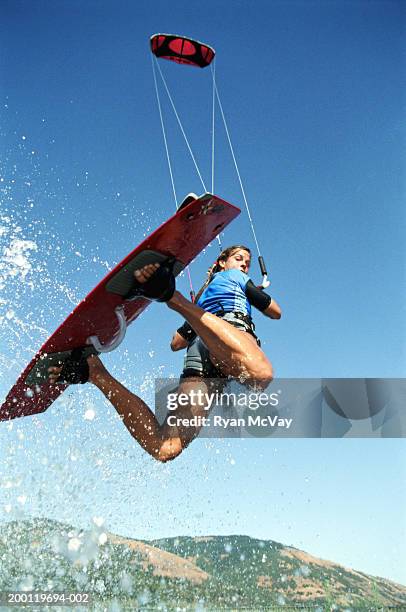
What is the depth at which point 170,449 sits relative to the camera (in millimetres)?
4043

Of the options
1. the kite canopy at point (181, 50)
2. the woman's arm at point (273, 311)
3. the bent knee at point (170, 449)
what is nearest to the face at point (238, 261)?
the woman's arm at point (273, 311)

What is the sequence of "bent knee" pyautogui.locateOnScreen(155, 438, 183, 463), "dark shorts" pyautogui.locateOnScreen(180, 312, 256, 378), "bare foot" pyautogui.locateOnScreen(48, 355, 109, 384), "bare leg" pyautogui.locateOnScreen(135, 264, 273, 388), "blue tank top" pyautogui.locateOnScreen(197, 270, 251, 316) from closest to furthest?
"bare leg" pyautogui.locateOnScreen(135, 264, 273, 388), "bent knee" pyautogui.locateOnScreen(155, 438, 183, 463), "dark shorts" pyautogui.locateOnScreen(180, 312, 256, 378), "blue tank top" pyautogui.locateOnScreen(197, 270, 251, 316), "bare foot" pyautogui.locateOnScreen(48, 355, 109, 384)

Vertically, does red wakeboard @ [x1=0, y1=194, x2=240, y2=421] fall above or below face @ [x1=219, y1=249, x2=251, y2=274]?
below

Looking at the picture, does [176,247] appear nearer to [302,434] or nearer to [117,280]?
[117,280]

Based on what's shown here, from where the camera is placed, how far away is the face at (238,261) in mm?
4734

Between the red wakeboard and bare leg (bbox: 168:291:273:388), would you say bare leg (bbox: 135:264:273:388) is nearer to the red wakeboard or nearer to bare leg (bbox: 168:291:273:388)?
bare leg (bbox: 168:291:273:388)

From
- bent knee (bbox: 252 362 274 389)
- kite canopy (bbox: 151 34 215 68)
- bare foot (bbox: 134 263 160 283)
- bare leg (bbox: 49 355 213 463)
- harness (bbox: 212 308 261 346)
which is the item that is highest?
kite canopy (bbox: 151 34 215 68)

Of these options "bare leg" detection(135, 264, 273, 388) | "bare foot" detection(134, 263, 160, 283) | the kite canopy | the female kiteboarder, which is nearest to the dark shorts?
the female kiteboarder

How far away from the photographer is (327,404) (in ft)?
26.0

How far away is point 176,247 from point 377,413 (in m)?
5.08

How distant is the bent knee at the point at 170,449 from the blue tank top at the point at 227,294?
1.00 m

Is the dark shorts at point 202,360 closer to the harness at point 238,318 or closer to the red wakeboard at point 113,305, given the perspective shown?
the harness at point 238,318

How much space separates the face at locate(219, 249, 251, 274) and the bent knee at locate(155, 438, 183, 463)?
152 cm

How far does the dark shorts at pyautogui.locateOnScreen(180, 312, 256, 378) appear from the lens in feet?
13.6
